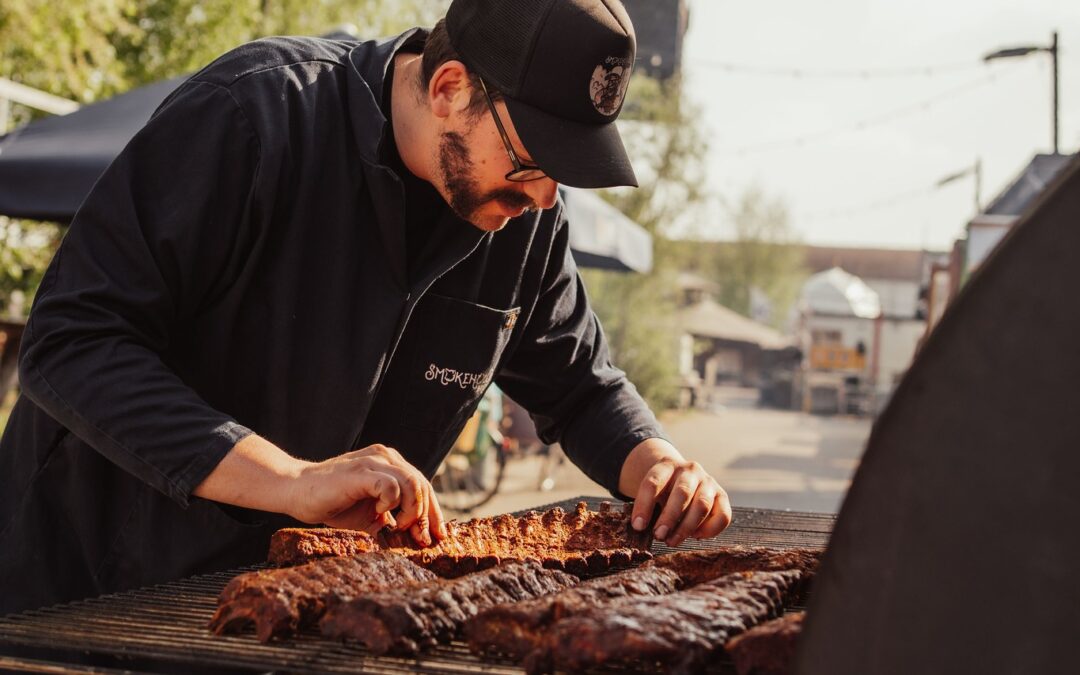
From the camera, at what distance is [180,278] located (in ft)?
7.38

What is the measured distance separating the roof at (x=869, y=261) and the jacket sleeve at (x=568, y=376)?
83.8 metres

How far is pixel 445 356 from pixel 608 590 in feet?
3.66

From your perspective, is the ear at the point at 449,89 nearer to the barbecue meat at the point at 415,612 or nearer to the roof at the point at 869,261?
the barbecue meat at the point at 415,612

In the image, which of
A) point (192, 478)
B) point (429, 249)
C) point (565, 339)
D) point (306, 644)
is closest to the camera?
point (306, 644)

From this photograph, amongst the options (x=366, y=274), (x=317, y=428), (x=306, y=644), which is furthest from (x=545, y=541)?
(x=306, y=644)

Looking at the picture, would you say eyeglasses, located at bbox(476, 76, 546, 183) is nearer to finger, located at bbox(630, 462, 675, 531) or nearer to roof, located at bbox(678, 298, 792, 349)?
finger, located at bbox(630, 462, 675, 531)

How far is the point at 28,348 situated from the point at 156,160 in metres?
0.46

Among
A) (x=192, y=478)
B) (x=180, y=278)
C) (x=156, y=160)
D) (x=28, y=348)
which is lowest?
(x=192, y=478)

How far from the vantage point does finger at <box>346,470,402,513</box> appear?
1.94 metres

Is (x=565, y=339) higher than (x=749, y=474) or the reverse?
higher

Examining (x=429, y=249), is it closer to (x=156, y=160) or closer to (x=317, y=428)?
(x=317, y=428)

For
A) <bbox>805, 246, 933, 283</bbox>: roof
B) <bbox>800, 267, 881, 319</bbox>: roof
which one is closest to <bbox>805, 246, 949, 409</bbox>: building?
<bbox>805, 246, 933, 283</bbox>: roof

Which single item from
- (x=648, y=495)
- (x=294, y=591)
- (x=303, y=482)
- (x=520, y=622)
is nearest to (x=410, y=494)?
(x=303, y=482)

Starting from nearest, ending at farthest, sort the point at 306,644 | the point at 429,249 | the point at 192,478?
1. the point at 306,644
2. the point at 192,478
3. the point at 429,249
